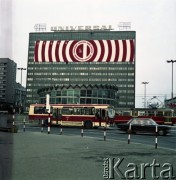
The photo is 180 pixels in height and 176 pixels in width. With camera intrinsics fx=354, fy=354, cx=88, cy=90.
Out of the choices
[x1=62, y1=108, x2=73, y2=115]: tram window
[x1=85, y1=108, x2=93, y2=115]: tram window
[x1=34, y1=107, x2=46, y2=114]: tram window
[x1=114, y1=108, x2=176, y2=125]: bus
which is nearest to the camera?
[x1=85, y1=108, x2=93, y2=115]: tram window

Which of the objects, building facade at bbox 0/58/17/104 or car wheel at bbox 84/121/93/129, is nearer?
building facade at bbox 0/58/17/104

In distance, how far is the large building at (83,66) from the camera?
8.41m

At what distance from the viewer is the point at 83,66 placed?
140 metres

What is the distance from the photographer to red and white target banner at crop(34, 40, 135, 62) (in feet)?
26.9

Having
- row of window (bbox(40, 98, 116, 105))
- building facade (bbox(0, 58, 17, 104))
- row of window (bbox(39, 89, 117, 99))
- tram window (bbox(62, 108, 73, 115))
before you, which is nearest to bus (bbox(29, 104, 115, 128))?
tram window (bbox(62, 108, 73, 115))

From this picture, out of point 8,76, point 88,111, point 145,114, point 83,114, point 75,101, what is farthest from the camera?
point 75,101

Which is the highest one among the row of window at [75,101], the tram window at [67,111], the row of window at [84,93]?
the row of window at [84,93]

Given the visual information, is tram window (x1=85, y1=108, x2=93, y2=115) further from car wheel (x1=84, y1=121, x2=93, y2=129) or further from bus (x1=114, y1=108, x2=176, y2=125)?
bus (x1=114, y1=108, x2=176, y2=125)

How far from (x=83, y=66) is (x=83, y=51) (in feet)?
433

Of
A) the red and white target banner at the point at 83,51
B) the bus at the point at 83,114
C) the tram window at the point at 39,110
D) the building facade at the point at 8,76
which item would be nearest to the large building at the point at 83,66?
the red and white target banner at the point at 83,51

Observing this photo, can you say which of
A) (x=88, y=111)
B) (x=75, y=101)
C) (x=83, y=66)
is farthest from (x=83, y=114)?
(x=83, y=66)

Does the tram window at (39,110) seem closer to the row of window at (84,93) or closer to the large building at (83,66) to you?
the large building at (83,66)

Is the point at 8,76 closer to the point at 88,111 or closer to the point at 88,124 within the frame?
the point at 88,111

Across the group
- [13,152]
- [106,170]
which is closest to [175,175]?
[106,170]
